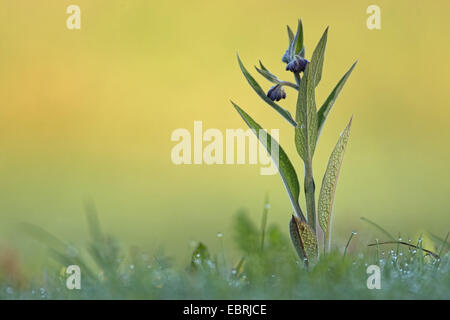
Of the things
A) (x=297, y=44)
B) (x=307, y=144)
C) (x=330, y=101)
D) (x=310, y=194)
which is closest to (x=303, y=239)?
(x=310, y=194)

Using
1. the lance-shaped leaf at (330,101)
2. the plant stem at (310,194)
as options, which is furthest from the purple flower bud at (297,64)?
the plant stem at (310,194)

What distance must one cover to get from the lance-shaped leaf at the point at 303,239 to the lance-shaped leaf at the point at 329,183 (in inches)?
2.5

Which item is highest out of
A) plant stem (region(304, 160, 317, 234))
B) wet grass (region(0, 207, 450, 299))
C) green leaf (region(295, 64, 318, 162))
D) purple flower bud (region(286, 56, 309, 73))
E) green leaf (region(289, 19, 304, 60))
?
green leaf (region(289, 19, 304, 60))

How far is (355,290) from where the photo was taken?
0.98 m

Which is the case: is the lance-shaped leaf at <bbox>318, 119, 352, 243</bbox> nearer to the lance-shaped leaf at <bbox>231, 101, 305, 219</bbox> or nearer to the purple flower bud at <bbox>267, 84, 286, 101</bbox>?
the lance-shaped leaf at <bbox>231, 101, 305, 219</bbox>

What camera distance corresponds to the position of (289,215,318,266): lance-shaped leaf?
1.29 metres

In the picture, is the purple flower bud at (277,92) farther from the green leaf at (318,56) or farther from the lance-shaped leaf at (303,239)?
the lance-shaped leaf at (303,239)

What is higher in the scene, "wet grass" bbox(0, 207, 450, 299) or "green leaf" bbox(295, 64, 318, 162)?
"green leaf" bbox(295, 64, 318, 162)

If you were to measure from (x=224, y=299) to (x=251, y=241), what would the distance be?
0.31 meters

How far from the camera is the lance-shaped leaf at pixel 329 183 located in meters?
1.36

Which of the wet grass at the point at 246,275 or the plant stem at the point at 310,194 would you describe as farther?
the plant stem at the point at 310,194

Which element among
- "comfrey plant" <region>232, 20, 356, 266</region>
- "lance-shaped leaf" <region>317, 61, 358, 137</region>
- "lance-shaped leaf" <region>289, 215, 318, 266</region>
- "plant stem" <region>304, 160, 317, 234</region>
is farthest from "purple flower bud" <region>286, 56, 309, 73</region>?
"lance-shaped leaf" <region>289, 215, 318, 266</region>

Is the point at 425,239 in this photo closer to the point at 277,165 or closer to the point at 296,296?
the point at 277,165
